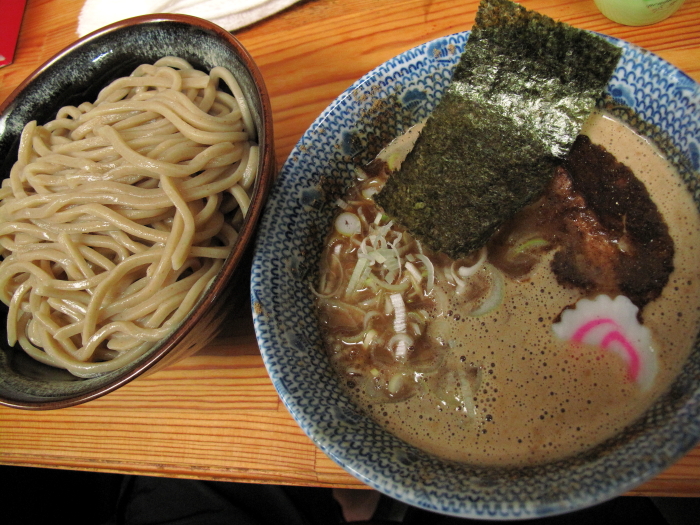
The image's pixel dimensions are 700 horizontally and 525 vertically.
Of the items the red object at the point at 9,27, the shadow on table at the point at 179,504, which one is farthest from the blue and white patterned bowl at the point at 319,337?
the red object at the point at 9,27

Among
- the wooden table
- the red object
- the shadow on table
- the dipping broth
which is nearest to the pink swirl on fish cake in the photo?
the dipping broth

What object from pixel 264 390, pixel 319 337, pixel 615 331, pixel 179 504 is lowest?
pixel 179 504

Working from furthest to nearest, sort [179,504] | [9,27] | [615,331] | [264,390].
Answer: [9,27] → [179,504] → [264,390] → [615,331]

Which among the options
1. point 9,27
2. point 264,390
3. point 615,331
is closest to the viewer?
point 615,331

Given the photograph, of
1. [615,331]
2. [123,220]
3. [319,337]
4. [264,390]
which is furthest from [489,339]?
[123,220]

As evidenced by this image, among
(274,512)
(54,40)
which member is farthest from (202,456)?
(54,40)

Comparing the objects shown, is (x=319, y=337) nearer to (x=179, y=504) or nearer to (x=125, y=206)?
(x=125, y=206)
